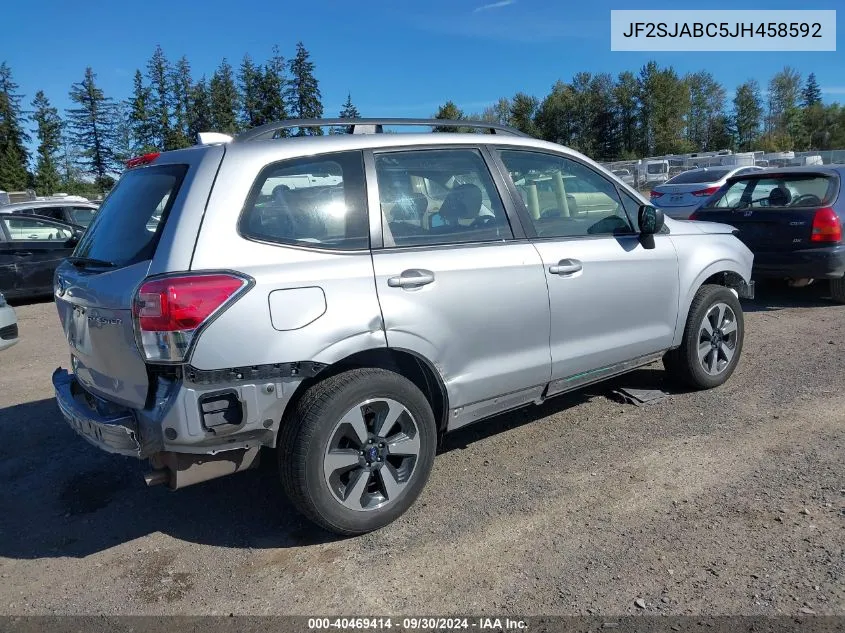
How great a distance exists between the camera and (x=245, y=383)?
2.92 meters

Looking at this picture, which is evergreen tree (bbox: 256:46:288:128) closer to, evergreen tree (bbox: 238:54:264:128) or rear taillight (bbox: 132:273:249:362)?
evergreen tree (bbox: 238:54:264:128)

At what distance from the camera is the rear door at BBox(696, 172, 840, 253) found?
766 cm

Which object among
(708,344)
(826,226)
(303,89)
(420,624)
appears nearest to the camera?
(420,624)

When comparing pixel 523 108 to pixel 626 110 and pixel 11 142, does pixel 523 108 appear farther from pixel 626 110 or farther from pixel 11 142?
pixel 11 142

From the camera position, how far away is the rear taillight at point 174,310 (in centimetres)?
279

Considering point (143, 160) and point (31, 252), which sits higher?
point (143, 160)

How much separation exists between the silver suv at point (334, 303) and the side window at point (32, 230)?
828cm

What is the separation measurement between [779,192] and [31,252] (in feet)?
35.4

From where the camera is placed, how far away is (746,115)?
85812mm

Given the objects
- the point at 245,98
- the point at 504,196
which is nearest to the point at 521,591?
the point at 504,196

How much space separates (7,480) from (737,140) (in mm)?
96417

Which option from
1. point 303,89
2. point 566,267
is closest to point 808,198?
point 566,267

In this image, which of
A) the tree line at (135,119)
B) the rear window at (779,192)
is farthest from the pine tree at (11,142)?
the rear window at (779,192)

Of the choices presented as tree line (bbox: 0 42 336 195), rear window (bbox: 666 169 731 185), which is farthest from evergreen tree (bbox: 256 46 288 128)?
rear window (bbox: 666 169 731 185)
